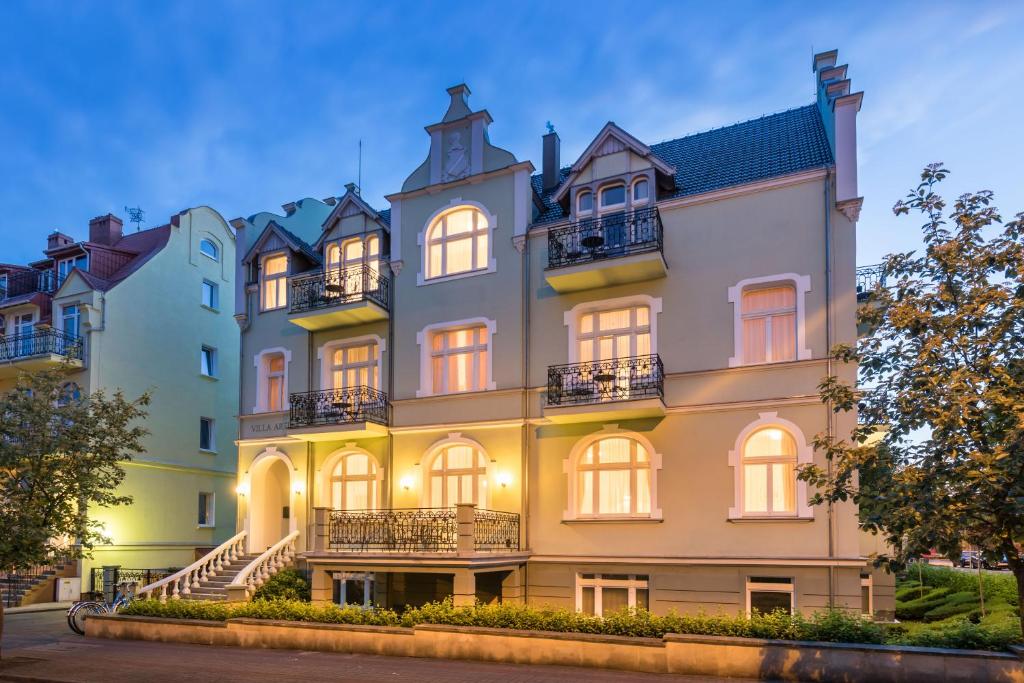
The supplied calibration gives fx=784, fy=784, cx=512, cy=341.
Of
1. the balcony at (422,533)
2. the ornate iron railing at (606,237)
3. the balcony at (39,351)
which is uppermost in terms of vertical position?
the ornate iron railing at (606,237)

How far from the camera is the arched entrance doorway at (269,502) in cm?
2434

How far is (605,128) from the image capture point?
20281mm

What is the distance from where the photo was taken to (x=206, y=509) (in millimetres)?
32469

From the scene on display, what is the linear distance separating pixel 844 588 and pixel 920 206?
9691 millimetres

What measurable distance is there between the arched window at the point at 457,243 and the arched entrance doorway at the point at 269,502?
310 inches

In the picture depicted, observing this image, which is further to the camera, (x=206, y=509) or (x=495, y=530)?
(x=206, y=509)

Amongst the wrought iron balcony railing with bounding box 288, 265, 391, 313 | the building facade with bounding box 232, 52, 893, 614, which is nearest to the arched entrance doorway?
the building facade with bounding box 232, 52, 893, 614

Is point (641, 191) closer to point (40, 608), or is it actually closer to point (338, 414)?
point (338, 414)

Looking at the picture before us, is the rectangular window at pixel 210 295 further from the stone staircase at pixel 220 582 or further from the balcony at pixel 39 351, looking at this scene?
the stone staircase at pixel 220 582

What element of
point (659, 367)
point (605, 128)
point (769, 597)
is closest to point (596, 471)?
point (659, 367)

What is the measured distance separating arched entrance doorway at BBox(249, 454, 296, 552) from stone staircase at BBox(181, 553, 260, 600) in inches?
36.0

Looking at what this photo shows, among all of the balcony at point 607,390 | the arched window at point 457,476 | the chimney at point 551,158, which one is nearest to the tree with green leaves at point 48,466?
the arched window at point 457,476

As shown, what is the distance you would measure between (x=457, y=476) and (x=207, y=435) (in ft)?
52.2

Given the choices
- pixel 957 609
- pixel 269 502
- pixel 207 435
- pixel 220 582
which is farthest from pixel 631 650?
pixel 207 435
